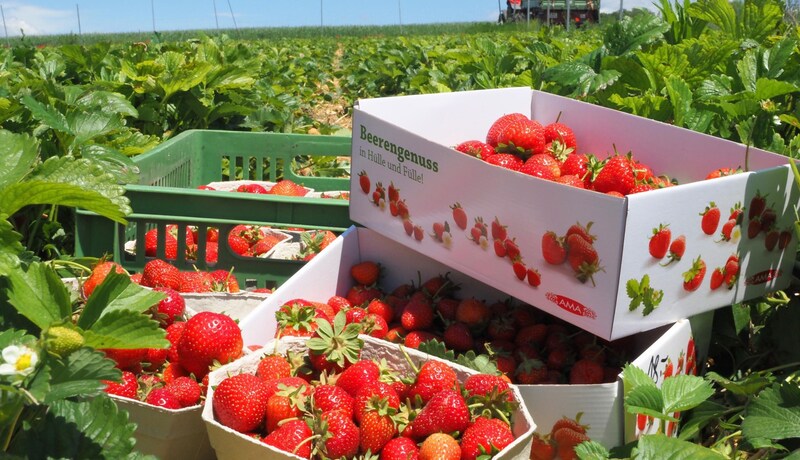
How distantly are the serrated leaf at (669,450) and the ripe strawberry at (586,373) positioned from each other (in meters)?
0.43

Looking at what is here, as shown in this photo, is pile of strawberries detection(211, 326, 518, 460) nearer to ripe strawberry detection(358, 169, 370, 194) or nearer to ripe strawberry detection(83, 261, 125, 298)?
ripe strawberry detection(83, 261, 125, 298)

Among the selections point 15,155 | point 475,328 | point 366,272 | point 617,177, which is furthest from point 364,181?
point 15,155

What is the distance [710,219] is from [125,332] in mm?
1221

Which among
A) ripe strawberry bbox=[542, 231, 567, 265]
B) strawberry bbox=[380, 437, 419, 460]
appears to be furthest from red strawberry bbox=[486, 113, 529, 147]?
strawberry bbox=[380, 437, 419, 460]

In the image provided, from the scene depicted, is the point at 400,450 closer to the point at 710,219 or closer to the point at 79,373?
the point at 79,373

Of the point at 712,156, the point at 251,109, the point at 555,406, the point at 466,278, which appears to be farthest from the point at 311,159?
the point at 555,406

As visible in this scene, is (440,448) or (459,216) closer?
(440,448)

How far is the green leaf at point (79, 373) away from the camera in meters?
1.17

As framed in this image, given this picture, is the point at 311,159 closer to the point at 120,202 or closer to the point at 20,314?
the point at 120,202

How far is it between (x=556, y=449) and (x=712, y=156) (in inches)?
36.4

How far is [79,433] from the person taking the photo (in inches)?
49.8

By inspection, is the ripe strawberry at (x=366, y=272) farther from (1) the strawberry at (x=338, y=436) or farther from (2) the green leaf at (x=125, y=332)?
(2) the green leaf at (x=125, y=332)

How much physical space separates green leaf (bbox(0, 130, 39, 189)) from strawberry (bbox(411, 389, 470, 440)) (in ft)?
3.19

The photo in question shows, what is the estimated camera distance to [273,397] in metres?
1.74
